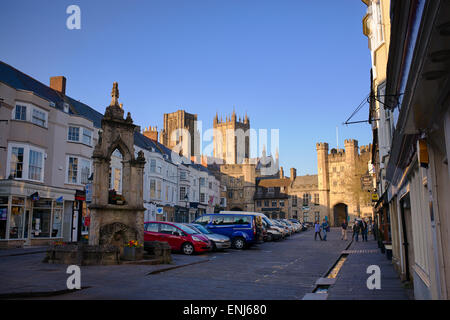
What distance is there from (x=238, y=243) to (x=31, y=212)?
1318 cm

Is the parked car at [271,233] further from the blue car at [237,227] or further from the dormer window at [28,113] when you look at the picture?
the dormer window at [28,113]

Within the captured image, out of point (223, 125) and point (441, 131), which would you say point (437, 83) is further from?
point (223, 125)

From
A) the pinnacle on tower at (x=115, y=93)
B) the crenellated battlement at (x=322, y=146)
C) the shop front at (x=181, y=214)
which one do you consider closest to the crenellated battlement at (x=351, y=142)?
the crenellated battlement at (x=322, y=146)

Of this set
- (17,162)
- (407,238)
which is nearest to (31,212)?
(17,162)

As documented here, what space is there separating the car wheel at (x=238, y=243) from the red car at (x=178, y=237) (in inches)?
194

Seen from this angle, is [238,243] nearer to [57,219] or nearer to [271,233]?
[271,233]

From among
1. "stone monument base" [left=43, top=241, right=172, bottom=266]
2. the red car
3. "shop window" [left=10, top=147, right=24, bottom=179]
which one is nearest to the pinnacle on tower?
"stone monument base" [left=43, top=241, right=172, bottom=266]

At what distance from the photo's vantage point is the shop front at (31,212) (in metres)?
22.4

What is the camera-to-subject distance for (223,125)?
470ft

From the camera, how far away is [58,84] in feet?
107

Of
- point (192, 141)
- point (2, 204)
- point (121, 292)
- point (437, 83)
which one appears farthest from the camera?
point (192, 141)
